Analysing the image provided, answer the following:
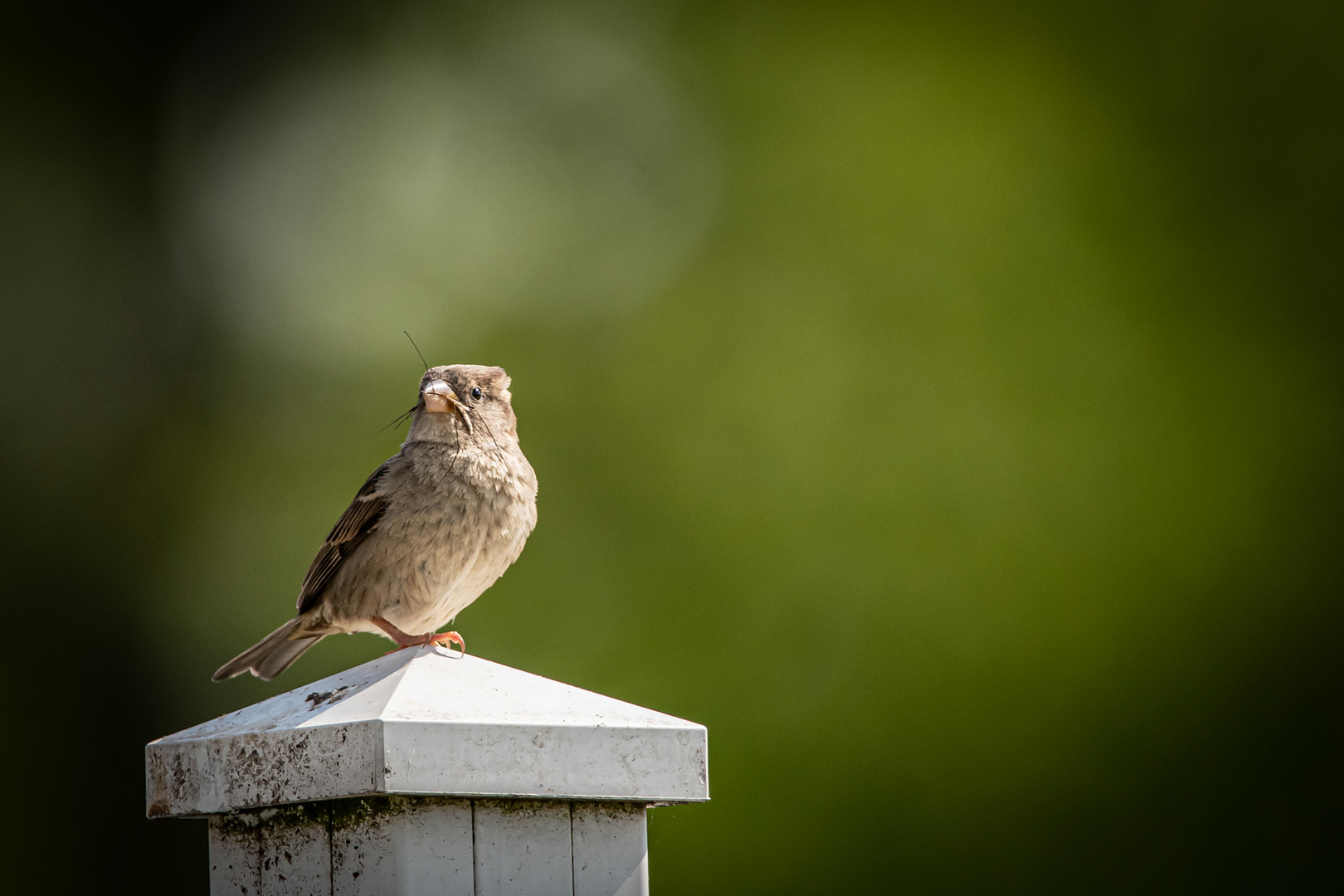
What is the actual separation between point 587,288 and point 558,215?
810 millimetres

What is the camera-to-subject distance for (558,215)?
29.9 feet

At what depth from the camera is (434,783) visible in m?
1.41

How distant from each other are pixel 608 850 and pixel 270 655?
2.66 metres

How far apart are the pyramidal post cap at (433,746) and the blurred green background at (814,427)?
5503mm

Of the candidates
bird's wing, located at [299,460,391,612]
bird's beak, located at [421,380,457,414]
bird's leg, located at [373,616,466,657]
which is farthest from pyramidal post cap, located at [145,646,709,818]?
bird's wing, located at [299,460,391,612]

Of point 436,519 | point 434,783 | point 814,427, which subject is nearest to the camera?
point 434,783

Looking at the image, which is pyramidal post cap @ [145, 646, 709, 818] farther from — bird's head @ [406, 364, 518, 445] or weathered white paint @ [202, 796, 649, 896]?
bird's head @ [406, 364, 518, 445]

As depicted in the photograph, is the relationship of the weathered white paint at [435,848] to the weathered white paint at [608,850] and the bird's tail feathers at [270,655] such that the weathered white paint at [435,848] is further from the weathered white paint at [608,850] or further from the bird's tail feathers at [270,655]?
the bird's tail feathers at [270,655]

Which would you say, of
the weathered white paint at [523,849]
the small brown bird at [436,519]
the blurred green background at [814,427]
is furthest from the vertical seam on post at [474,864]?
the blurred green background at [814,427]

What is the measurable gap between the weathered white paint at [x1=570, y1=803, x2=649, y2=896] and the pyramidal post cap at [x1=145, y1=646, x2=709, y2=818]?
0.06 meters

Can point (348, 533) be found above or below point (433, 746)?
above

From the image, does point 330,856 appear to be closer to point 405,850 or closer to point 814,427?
point 405,850

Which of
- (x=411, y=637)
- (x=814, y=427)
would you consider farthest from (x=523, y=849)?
(x=814, y=427)

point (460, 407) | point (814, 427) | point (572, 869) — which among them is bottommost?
point (572, 869)
